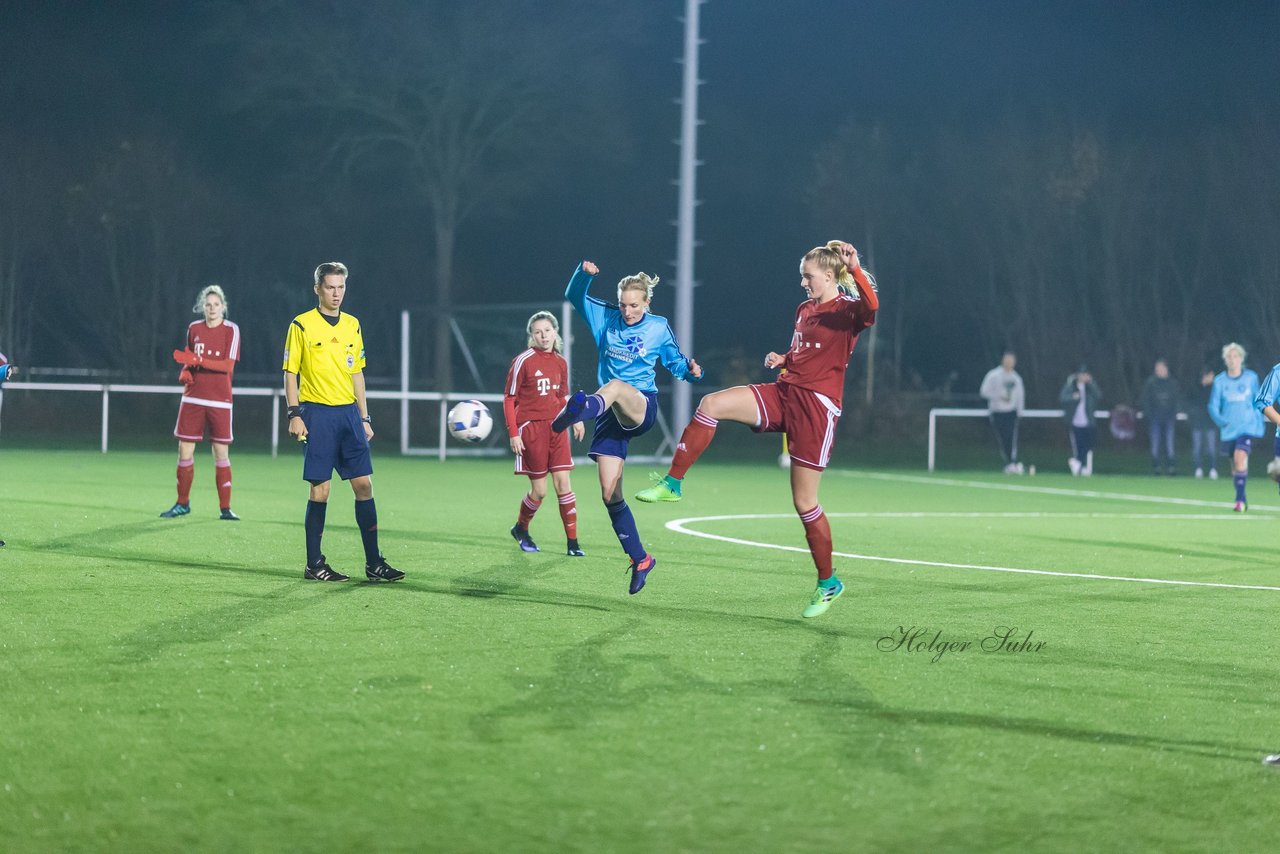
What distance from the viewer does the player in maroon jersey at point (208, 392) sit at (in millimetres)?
12633

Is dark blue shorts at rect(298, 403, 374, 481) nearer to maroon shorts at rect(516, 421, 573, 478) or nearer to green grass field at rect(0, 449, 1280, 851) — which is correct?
green grass field at rect(0, 449, 1280, 851)

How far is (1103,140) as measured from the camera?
4369cm

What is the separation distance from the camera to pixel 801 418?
760 cm

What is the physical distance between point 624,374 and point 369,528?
1.81m

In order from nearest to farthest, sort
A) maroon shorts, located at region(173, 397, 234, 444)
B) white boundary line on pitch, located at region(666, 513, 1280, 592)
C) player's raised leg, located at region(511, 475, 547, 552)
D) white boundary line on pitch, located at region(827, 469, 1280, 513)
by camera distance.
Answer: white boundary line on pitch, located at region(666, 513, 1280, 592) < player's raised leg, located at region(511, 475, 547, 552) < maroon shorts, located at region(173, 397, 234, 444) < white boundary line on pitch, located at region(827, 469, 1280, 513)

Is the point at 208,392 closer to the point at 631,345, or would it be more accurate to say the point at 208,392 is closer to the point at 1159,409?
the point at 631,345

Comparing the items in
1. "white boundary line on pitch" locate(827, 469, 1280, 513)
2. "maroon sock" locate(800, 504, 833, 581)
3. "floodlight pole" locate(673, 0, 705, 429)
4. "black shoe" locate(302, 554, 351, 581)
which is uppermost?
"floodlight pole" locate(673, 0, 705, 429)

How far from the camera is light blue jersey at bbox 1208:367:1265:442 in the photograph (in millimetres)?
16344

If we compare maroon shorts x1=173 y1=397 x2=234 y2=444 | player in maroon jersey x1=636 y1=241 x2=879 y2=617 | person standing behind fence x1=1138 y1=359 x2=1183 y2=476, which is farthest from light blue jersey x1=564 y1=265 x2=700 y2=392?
person standing behind fence x1=1138 y1=359 x2=1183 y2=476

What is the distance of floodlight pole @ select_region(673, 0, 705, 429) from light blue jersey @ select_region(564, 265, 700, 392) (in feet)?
52.0

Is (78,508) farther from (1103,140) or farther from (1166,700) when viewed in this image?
(1103,140)

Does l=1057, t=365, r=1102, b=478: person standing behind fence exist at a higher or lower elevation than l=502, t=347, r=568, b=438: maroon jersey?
lower

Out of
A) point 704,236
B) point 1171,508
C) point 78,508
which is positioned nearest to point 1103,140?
point 704,236

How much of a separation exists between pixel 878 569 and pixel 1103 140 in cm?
3711
